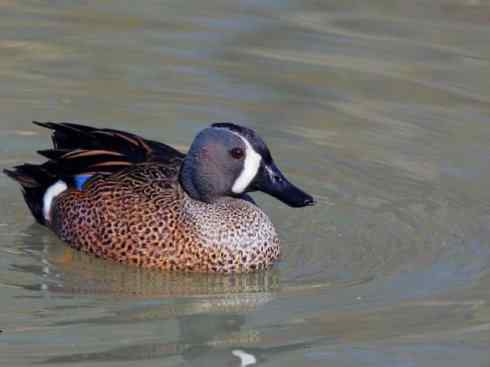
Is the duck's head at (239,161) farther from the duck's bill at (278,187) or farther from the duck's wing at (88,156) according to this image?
the duck's wing at (88,156)

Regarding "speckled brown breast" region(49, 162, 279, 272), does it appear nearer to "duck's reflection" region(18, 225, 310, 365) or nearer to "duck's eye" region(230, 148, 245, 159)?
"duck's reflection" region(18, 225, 310, 365)

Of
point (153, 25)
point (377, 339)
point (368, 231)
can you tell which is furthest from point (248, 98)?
point (377, 339)

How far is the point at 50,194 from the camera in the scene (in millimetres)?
9773

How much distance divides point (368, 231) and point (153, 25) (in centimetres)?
468

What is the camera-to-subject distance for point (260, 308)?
8453mm

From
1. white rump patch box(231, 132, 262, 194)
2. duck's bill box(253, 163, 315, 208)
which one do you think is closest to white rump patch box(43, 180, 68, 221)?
white rump patch box(231, 132, 262, 194)

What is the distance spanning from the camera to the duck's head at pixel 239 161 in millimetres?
9023

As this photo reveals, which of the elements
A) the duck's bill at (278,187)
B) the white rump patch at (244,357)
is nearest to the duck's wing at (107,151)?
the duck's bill at (278,187)

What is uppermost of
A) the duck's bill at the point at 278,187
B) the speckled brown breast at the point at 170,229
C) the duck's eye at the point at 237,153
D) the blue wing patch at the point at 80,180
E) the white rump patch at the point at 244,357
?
the duck's eye at the point at 237,153

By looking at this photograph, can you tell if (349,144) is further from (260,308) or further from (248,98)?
(260,308)

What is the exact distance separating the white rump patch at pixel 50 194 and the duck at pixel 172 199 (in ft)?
0.08

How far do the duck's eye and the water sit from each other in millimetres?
688

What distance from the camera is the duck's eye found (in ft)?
29.6

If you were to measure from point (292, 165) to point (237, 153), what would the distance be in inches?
72.8
